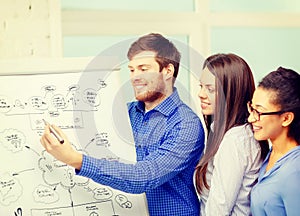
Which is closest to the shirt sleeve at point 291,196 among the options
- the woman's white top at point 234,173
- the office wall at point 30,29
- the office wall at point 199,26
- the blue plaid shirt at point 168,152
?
the woman's white top at point 234,173

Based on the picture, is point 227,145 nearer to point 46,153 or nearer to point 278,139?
point 278,139

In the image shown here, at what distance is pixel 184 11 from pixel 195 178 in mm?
693

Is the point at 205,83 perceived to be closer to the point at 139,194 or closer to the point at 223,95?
the point at 223,95

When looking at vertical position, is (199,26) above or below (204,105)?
above

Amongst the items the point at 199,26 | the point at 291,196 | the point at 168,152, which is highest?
the point at 199,26

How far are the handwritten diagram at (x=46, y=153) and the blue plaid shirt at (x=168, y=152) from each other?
8cm

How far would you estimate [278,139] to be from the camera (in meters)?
1.87

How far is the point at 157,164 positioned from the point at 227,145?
0.27 metres

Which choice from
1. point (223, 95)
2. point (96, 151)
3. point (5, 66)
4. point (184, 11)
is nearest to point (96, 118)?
point (96, 151)

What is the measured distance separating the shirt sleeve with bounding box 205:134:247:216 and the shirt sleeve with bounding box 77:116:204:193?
10cm

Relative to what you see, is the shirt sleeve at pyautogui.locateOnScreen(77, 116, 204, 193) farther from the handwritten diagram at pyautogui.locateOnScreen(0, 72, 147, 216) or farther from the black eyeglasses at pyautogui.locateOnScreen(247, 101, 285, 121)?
the black eyeglasses at pyautogui.locateOnScreen(247, 101, 285, 121)

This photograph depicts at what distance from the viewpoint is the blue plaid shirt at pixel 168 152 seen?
188cm

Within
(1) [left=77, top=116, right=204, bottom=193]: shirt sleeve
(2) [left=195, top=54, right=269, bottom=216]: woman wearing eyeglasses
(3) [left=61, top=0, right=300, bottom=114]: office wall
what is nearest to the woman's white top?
(2) [left=195, top=54, right=269, bottom=216]: woman wearing eyeglasses

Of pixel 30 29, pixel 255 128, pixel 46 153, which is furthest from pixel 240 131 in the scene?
pixel 30 29
